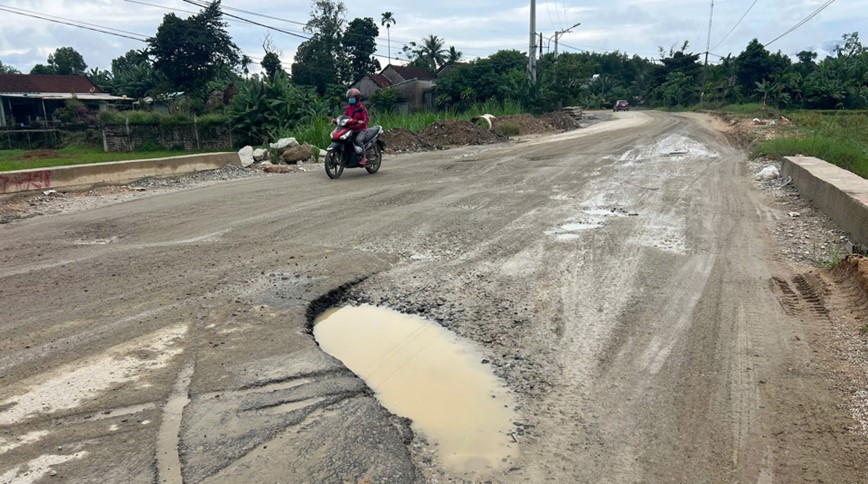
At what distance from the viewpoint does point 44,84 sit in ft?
155

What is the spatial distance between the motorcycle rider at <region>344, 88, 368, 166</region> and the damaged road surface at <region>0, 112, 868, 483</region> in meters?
3.24

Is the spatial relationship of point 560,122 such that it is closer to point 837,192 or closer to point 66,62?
point 837,192

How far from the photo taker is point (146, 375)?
3219 mm

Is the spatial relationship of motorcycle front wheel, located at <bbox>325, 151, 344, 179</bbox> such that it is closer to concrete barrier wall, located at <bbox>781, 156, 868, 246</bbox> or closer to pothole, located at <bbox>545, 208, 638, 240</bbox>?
pothole, located at <bbox>545, 208, 638, 240</bbox>

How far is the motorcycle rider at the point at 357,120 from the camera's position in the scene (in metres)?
10.6

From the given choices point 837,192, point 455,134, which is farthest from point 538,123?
point 837,192

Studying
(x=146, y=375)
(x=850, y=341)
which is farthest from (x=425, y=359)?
(x=850, y=341)

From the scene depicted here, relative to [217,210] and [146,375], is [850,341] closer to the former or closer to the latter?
[146,375]

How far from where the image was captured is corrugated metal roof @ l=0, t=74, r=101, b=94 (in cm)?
4468

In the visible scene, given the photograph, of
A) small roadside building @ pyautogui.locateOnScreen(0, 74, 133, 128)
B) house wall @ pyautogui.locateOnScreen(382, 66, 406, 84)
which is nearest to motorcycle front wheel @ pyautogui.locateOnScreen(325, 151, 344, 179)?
small roadside building @ pyautogui.locateOnScreen(0, 74, 133, 128)

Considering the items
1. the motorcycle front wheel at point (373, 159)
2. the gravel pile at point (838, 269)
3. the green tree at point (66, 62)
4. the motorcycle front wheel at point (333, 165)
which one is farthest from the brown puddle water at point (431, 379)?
the green tree at point (66, 62)

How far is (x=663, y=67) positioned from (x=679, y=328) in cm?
7263

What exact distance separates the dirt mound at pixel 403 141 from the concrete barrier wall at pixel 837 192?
1007 cm

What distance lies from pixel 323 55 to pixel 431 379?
186 feet
